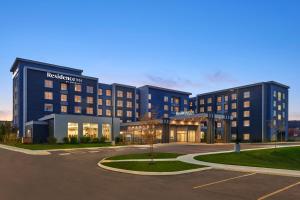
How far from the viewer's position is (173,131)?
227ft

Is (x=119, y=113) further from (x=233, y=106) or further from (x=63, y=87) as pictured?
(x=233, y=106)

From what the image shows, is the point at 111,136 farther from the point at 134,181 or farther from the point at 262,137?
the point at 134,181

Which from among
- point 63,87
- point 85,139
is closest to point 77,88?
point 63,87

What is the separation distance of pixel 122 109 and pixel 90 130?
117ft

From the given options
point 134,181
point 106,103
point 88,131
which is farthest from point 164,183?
point 106,103

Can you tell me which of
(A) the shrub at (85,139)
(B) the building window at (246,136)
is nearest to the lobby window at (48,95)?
(A) the shrub at (85,139)

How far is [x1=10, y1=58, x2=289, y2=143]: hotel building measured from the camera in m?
66.9

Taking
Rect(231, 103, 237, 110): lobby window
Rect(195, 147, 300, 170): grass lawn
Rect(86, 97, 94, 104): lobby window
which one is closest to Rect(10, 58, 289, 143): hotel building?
Rect(86, 97, 94, 104): lobby window

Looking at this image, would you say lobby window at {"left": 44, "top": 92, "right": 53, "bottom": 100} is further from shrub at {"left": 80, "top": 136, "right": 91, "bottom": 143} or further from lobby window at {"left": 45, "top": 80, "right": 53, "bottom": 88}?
shrub at {"left": 80, "top": 136, "right": 91, "bottom": 143}

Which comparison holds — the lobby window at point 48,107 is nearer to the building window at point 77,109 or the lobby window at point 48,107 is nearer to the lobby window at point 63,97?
the lobby window at point 63,97

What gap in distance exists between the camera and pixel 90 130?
67.4 m

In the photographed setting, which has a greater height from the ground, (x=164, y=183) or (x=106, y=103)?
(x=106, y=103)

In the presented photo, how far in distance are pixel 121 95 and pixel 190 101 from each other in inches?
Result: 1408

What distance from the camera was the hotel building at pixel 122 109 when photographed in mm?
66938
